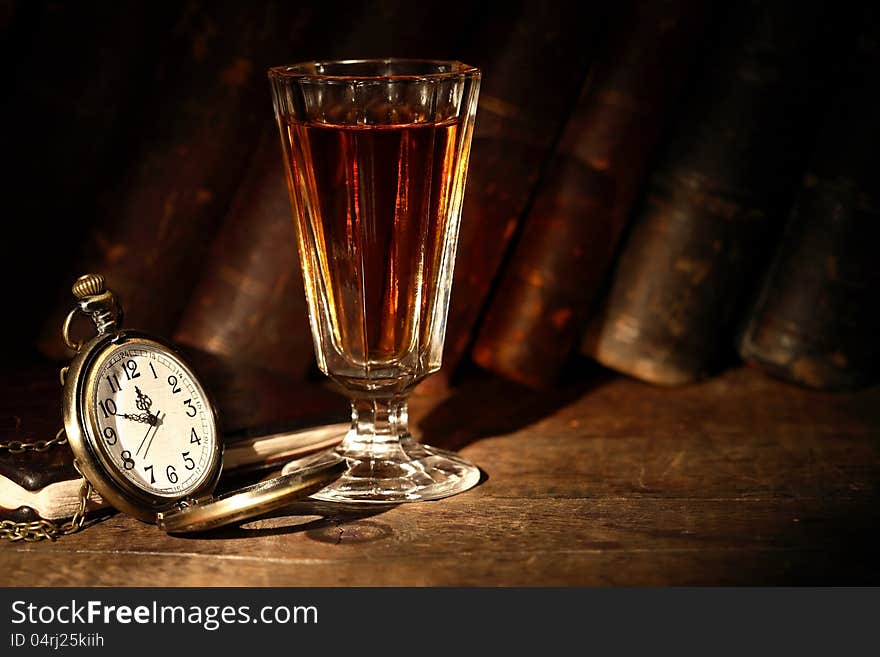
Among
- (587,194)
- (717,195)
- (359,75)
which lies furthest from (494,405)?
(359,75)

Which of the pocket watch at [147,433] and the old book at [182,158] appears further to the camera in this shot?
the old book at [182,158]

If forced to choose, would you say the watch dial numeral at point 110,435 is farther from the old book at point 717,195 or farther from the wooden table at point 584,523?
the old book at point 717,195

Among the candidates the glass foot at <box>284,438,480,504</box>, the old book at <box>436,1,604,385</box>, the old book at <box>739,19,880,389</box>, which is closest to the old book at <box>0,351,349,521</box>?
the glass foot at <box>284,438,480,504</box>

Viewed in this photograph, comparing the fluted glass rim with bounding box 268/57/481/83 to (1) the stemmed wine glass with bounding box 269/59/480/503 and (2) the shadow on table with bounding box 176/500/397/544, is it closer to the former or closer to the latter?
(1) the stemmed wine glass with bounding box 269/59/480/503

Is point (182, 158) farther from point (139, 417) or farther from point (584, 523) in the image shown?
point (584, 523)

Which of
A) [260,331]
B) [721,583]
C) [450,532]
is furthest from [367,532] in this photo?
[260,331]

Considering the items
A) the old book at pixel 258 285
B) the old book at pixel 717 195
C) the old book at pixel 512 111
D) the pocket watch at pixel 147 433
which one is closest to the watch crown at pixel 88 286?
the pocket watch at pixel 147 433
